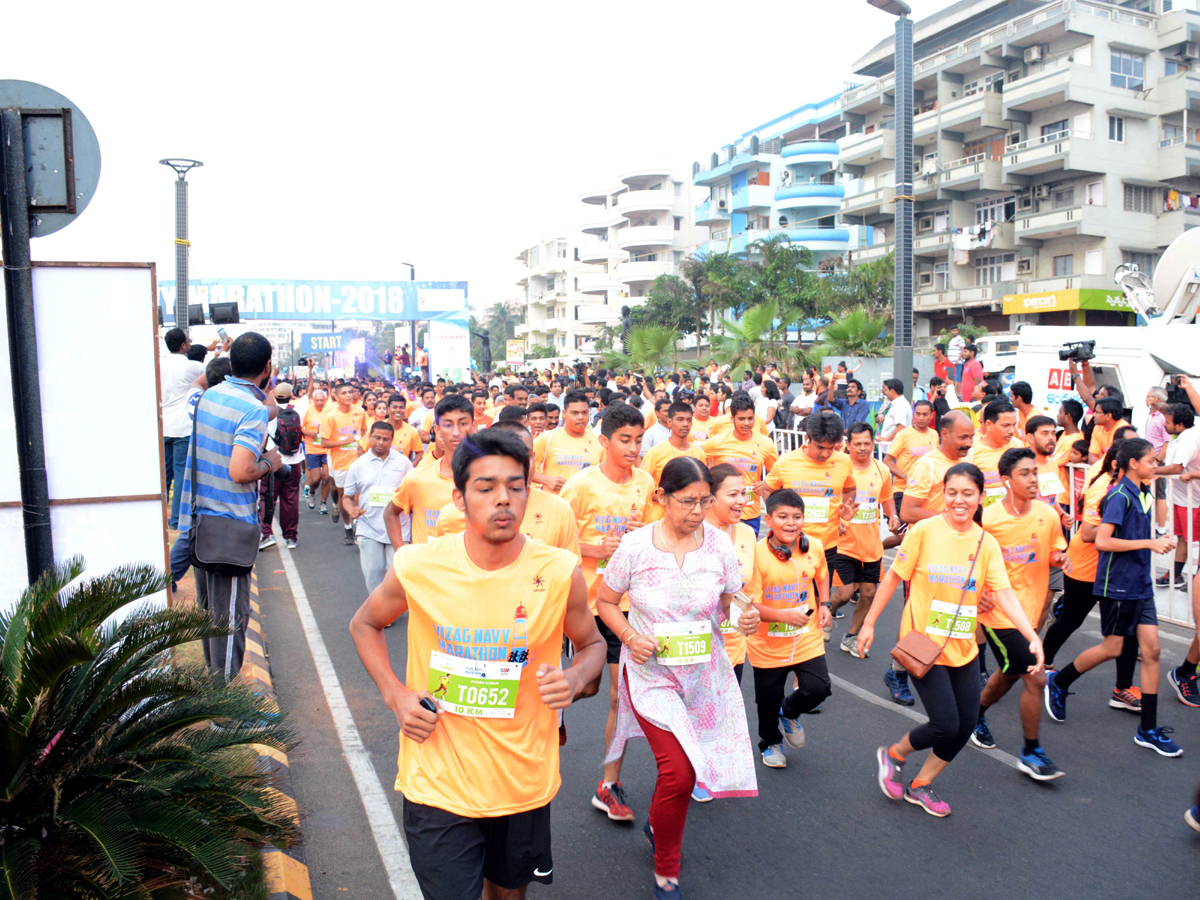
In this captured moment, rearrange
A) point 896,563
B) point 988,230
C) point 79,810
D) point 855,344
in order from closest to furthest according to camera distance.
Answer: point 79,810, point 896,563, point 855,344, point 988,230

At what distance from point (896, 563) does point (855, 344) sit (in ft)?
58.0

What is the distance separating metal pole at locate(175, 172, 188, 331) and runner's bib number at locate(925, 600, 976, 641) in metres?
11.9

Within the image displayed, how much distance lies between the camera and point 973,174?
128 ft

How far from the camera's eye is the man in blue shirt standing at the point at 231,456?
5.23 metres

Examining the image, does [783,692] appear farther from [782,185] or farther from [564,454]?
[782,185]

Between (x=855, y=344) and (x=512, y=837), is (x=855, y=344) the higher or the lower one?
the higher one

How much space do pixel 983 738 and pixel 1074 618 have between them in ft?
3.71

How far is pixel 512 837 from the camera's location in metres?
2.98

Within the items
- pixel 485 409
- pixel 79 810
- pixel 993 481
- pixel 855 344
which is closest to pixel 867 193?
pixel 855 344

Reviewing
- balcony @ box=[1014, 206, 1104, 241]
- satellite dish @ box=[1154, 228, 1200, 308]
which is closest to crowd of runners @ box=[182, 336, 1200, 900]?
satellite dish @ box=[1154, 228, 1200, 308]

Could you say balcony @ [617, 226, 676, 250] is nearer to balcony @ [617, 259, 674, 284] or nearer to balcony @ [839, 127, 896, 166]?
balcony @ [617, 259, 674, 284]

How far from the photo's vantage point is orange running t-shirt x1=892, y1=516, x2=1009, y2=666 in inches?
194

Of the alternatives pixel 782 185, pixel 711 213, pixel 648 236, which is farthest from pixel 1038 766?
pixel 648 236

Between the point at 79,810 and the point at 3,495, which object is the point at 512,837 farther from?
the point at 3,495
